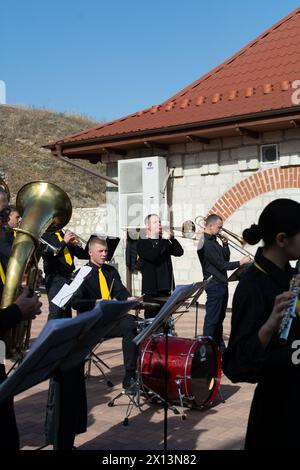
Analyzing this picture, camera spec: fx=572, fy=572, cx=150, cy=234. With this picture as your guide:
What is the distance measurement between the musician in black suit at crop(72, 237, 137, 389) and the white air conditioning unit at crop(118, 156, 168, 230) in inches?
219

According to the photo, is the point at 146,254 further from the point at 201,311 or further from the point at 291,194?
the point at 201,311

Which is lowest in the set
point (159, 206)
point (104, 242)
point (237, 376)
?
point (237, 376)

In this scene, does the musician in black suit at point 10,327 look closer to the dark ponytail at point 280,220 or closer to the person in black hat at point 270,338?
the person in black hat at point 270,338

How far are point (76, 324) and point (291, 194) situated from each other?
27.3 ft

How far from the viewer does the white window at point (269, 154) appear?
1054cm

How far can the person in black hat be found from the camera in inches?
94.4

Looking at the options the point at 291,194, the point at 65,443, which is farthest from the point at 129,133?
the point at 65,443

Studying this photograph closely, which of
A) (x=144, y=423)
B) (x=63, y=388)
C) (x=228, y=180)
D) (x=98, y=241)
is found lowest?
(x=144, y=423)

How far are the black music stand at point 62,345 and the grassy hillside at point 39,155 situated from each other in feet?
78.5

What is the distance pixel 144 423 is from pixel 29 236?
88.3 inches

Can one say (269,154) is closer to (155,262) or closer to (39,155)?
(155,262)

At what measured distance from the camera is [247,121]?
33.2ft

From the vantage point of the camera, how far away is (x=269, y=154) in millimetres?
10641

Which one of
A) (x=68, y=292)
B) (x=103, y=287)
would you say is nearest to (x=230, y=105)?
(x=103, y=287)
